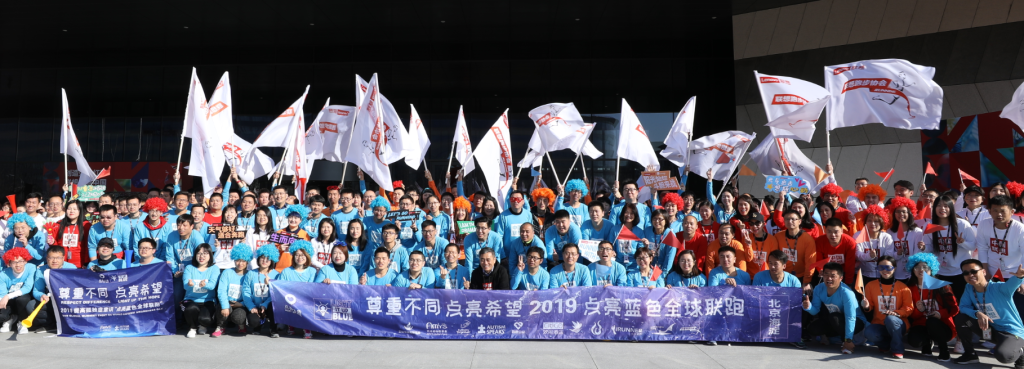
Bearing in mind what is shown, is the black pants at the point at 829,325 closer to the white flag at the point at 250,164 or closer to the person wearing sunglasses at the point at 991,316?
the person wearing sunglasses at the point at 991,316

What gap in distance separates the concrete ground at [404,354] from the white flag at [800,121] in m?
3.74

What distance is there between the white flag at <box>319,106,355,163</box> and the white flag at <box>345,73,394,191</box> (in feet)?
5.42

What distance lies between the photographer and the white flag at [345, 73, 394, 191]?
34.0ft

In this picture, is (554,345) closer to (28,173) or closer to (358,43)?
(358,43)

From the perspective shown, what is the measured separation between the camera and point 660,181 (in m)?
11.3

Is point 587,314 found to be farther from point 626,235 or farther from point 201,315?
point 201,315

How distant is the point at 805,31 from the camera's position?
18219 millimetres

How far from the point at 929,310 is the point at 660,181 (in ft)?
14.9

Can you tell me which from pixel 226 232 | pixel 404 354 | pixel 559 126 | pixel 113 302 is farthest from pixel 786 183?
pixel 113 302

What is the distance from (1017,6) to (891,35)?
99.7 inches

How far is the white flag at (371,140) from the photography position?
10.4 metres

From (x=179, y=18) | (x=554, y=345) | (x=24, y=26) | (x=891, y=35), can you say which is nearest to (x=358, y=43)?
(x=179, y=18)

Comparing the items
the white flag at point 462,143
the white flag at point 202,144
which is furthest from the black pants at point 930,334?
the white flag at point 202,144

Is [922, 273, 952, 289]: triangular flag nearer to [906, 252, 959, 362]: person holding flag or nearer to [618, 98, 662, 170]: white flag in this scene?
[906, 252, 959, 362]: person holding flag
